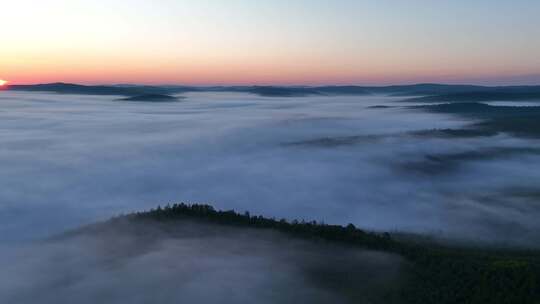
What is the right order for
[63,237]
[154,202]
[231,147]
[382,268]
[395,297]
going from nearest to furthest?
[395,297], [382,268], [63,237], [154,202], [231,147]

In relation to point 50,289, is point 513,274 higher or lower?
higher

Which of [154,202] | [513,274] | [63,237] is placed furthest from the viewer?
[154,202]

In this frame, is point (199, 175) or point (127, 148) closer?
point (199, 175)

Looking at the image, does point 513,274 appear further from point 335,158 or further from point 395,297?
point 335,158

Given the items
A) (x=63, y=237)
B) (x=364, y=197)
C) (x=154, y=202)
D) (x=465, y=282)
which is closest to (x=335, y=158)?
(x=364, y=197)

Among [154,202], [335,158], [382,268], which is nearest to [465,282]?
[382,268]

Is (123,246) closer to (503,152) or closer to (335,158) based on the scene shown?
(335,158)
